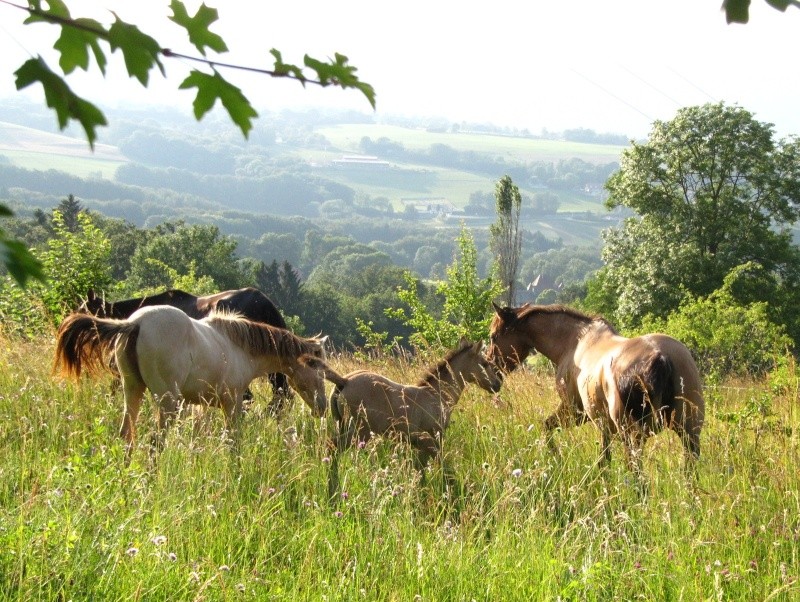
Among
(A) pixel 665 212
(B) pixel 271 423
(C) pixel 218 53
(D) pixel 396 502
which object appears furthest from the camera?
(A) pixel 665 212

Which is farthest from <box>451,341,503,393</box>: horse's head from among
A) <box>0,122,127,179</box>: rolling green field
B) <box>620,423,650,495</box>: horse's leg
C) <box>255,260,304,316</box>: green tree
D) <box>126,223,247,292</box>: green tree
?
<box>0,122,127,179</box>: rolling green field

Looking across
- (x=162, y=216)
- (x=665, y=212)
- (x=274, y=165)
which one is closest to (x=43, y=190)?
(x=162, y=216)

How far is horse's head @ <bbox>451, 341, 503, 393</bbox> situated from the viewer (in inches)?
268

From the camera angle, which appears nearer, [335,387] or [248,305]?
[335,387]

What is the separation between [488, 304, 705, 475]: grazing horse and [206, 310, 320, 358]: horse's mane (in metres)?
2.02

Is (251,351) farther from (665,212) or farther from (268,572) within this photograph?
(665,212)

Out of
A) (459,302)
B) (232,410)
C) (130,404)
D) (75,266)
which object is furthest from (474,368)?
(459,302)

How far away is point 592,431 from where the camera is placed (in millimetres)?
6824

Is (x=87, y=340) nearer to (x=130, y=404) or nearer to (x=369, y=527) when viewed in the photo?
(x=130, y=404)

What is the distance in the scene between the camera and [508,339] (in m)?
7.96

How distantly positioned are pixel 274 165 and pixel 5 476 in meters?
191

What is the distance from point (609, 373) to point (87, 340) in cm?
389

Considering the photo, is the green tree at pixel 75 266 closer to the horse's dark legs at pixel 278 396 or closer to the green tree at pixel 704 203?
the horse's dark legs at pixel 278 396

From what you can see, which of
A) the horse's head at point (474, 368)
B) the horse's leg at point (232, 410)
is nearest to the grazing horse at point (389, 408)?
the horse's head at point (474, 368)
